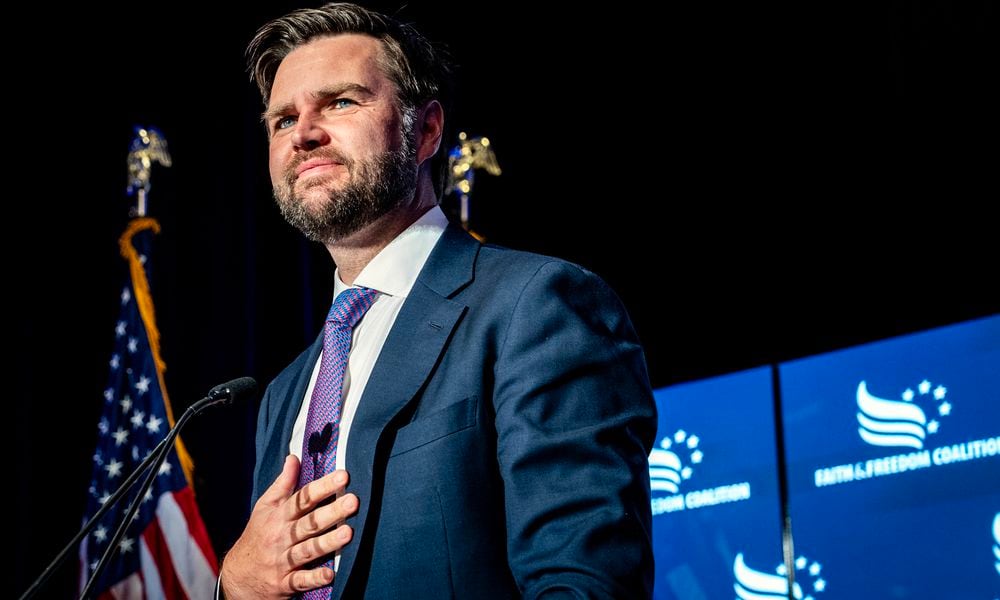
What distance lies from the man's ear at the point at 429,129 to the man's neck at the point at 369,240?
127 millimetres

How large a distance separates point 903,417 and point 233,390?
287 centimetres

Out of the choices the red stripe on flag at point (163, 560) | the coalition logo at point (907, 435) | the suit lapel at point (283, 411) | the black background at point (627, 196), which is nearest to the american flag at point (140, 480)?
the red stripe on flag at point (163, 560)

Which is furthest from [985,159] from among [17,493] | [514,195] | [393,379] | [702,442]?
[17,493]

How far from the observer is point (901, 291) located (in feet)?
13.4

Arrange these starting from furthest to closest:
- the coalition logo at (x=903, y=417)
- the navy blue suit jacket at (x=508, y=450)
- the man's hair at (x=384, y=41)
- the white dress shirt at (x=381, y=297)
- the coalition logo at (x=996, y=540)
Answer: the coalition logo at (x=903, y=417)
the coalition logo at (x=996, y=540)
the man's hair at (x=384, y=41)
the white dress shirt at (x=381, y=297)
the navy blue suit jacket at (x=508, y=450)

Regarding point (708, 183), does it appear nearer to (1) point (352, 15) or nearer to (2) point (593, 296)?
(1) point (352, 15)

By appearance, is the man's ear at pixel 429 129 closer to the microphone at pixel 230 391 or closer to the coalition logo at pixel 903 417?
the microphone at pixel 230 391

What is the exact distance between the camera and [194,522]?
413 centimetres

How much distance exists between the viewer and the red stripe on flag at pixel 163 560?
4.02 meters

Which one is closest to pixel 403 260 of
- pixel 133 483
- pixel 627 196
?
pixel 133 483

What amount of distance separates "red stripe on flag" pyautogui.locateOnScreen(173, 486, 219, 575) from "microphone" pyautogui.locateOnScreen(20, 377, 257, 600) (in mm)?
2716

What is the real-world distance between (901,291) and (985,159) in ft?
1.99

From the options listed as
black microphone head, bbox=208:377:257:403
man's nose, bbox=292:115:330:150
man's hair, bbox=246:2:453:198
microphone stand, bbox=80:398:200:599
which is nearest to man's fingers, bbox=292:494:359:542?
microphone stand, bbox=80:398:200:599

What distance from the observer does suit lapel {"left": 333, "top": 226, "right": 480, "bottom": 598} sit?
1.31m
